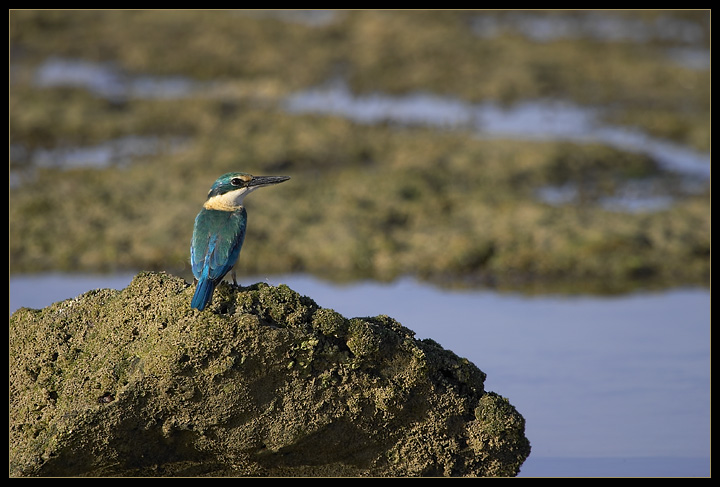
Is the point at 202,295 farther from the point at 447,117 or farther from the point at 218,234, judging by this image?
the point at 447,117

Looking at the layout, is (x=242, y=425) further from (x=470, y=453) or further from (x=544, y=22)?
(x=544, y=22)

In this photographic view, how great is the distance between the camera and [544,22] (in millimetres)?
28812

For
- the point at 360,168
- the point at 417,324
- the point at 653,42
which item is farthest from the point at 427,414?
the point at 653,42

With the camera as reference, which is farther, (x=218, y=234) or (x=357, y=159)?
(x=357, y=159)

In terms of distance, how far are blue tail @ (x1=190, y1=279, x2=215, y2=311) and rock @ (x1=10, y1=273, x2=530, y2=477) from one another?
0.18 feet

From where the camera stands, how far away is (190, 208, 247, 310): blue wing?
239 inches

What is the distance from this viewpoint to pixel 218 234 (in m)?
6.77

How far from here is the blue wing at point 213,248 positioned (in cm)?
607

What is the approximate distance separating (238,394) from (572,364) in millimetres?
4050

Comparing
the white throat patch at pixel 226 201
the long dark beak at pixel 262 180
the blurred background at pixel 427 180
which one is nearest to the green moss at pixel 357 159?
the blurred background at pixel 427 180

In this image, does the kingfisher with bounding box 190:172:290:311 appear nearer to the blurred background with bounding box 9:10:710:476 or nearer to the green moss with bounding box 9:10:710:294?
the green moss with bounding box 9:10:710:294

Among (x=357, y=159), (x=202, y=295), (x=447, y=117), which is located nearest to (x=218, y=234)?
(x=202, y=295)

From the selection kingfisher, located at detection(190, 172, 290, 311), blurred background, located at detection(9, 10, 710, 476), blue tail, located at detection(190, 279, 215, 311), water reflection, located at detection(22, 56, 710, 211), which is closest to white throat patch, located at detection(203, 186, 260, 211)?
kingfisher, located at detection(190, 172, 290, 311)

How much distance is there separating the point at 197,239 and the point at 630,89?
685 inches
